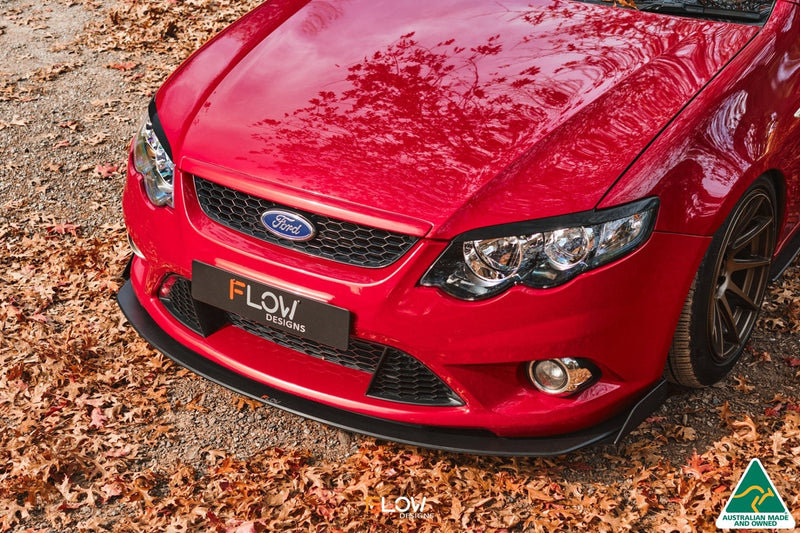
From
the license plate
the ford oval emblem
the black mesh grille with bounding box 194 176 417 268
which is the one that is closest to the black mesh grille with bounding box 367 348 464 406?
the license plate

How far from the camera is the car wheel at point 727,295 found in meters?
2.76

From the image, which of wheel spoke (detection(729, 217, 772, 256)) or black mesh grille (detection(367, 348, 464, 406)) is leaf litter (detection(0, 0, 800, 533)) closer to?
black mesh grille (detection(367, 348, 464, 406))

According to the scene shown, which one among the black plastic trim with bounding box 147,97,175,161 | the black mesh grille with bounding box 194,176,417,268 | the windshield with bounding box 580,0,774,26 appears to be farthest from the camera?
the windshield with bounding box 580,0,774,26

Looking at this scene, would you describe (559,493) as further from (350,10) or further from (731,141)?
(350,10)

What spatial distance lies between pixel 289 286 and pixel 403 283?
0.37 m

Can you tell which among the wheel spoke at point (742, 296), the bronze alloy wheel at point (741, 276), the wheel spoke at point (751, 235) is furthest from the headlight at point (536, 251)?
the wheel spoke at point (742, 296)

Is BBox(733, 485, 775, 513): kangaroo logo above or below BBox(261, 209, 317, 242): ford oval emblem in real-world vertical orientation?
below

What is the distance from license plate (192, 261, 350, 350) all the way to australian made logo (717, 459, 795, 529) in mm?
1381

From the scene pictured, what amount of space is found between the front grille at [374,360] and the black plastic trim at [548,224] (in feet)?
1.48

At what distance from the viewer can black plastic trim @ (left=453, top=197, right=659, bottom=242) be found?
7.97 feet

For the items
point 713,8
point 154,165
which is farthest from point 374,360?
point 713,8

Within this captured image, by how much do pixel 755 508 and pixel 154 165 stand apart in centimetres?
235

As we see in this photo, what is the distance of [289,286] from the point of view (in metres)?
2.62

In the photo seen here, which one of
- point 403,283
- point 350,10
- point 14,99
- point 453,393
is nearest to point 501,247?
point 403,283
